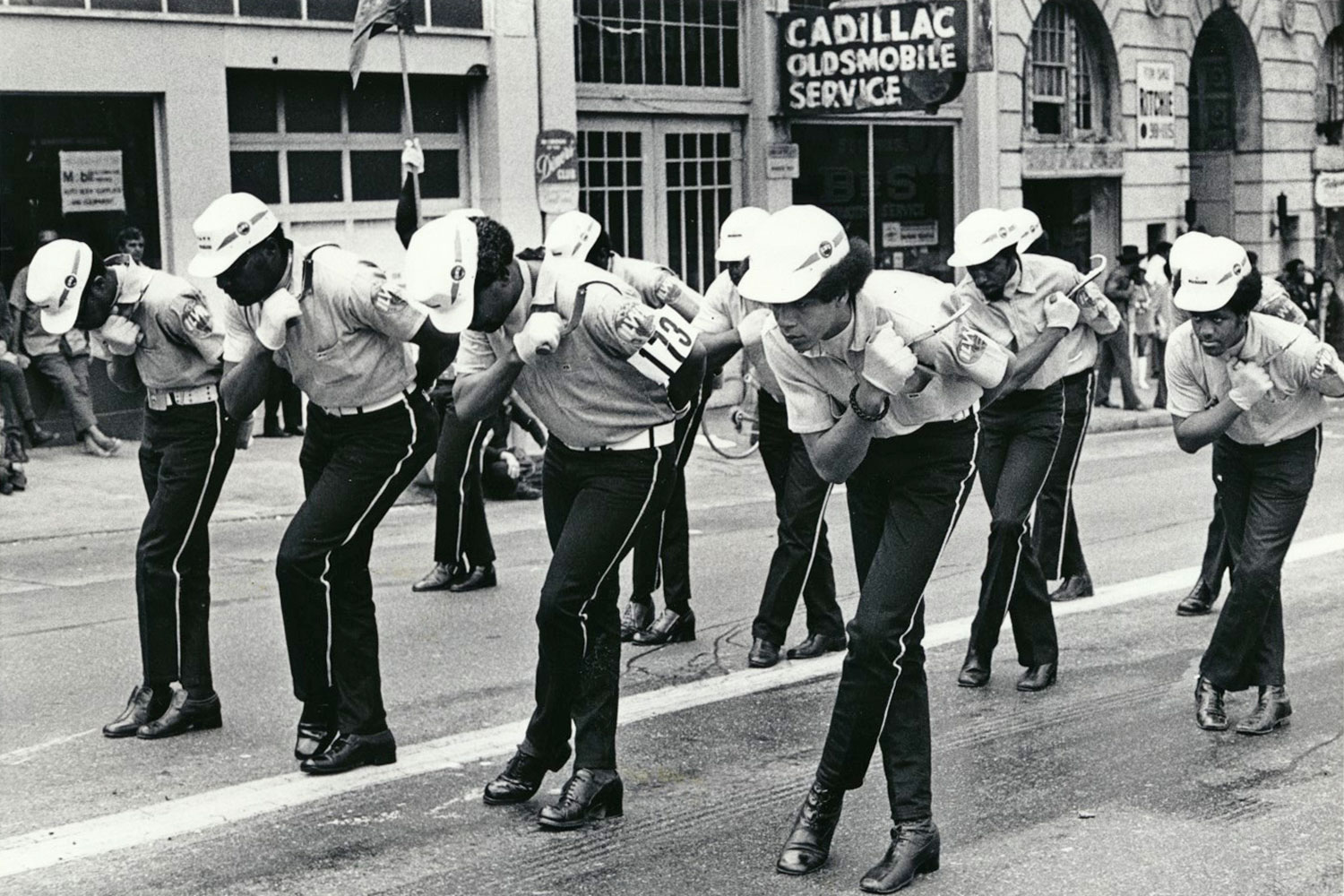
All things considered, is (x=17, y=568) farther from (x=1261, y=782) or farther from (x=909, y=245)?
(x=909, y=245)

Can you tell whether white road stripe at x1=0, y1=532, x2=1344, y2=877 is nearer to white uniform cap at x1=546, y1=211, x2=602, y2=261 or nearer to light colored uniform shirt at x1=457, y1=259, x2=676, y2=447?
light colored uniform shirt at x1=457, y1=259, x2=676, y2=447

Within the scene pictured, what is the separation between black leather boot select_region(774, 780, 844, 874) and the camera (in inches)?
219

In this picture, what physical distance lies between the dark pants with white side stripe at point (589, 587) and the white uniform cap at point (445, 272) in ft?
2.13

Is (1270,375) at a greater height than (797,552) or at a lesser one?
greater

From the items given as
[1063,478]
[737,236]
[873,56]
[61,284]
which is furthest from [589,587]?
[873,56]

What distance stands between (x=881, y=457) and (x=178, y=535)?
112 inches

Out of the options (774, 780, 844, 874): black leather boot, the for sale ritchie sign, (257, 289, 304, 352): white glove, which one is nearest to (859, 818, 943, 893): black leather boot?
(774, 780, 844, 874): black leather boot

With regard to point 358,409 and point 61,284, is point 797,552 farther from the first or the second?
point 61,284

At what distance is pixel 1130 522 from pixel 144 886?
27.3 feet

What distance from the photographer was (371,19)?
48.5ft

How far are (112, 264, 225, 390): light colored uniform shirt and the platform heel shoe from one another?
7.05 ft

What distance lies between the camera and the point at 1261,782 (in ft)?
21.2

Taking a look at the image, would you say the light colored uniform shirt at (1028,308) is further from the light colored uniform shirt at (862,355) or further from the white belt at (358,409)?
the white belt at (358,409)

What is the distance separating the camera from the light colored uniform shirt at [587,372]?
5.81 m
